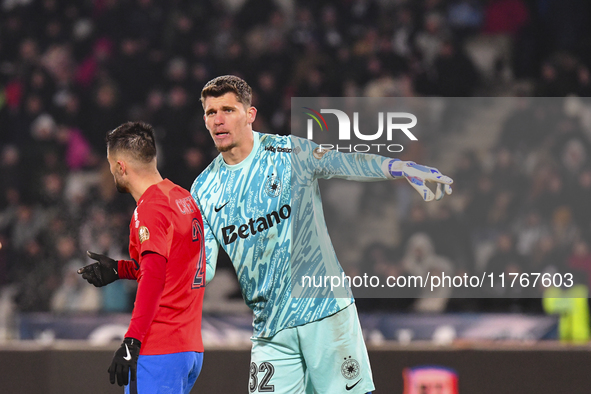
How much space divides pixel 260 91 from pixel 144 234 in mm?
4497

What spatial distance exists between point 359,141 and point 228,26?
14.3ft

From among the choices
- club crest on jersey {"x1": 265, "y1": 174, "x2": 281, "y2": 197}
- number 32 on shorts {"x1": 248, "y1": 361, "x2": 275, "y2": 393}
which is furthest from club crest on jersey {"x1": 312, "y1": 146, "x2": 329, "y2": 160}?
number 32 on shorts {"x1": 248, "y1": 361, "x2": 275, "y2": 393}

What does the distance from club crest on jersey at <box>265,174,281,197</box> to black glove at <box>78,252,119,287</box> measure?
32.7 inches

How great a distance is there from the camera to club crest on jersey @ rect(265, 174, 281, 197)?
349 cm

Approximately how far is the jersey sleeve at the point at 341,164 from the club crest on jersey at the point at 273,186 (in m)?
0.12

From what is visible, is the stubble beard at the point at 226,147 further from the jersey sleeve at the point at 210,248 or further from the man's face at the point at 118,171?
the man's face at the point at 118,171

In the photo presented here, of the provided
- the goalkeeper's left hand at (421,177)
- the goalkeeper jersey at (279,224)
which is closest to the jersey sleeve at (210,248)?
the goalkeeper jersey at (279,224)

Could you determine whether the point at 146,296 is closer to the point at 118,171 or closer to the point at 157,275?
the point at 157,275

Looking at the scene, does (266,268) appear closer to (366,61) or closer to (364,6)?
(366,61)

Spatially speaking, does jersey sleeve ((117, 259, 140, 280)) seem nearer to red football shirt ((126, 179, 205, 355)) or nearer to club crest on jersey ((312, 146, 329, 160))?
red football shirt ((126, 179, 205, 355))

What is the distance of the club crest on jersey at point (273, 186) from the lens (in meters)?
3.49

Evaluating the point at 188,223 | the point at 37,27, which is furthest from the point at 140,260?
the point at 37,27

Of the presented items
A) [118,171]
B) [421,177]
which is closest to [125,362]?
[118,171]

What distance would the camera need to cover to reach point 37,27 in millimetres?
8492
